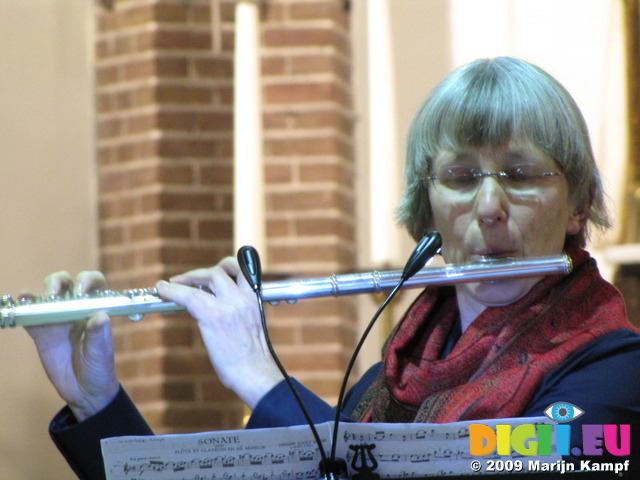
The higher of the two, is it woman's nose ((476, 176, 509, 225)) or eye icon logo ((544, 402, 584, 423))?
woman's nose ((476, 176, 509, 225))

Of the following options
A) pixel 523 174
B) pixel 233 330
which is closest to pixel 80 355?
pixel 233 330

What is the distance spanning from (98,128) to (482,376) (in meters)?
2.48

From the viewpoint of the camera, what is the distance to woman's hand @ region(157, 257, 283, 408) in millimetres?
1727

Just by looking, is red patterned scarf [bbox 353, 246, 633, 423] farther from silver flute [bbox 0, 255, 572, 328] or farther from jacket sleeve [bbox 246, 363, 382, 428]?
jacket sleeve [bbox 246, 363, 382, 428]

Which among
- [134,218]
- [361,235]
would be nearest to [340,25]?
[361,235]

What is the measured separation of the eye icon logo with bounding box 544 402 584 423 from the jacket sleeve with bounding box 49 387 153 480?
813mm

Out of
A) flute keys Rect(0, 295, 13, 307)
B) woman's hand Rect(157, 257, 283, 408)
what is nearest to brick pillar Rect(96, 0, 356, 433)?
flute keys Rect(0, 295, 13, 307)

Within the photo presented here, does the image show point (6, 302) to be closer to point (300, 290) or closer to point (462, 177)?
point (300, 290)

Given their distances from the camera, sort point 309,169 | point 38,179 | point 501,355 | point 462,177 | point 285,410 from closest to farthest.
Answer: point 285,410 < point 501,355 < point 462,177 < point 38,179 < point 309,169

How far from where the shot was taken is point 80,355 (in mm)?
2109

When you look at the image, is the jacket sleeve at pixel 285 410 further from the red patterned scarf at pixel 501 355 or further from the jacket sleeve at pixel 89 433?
the jacket sleeve at pixel 89 433

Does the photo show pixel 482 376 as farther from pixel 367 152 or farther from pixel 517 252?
pixel 367 152

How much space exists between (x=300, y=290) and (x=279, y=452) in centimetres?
48

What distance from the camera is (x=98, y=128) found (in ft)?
13.2
